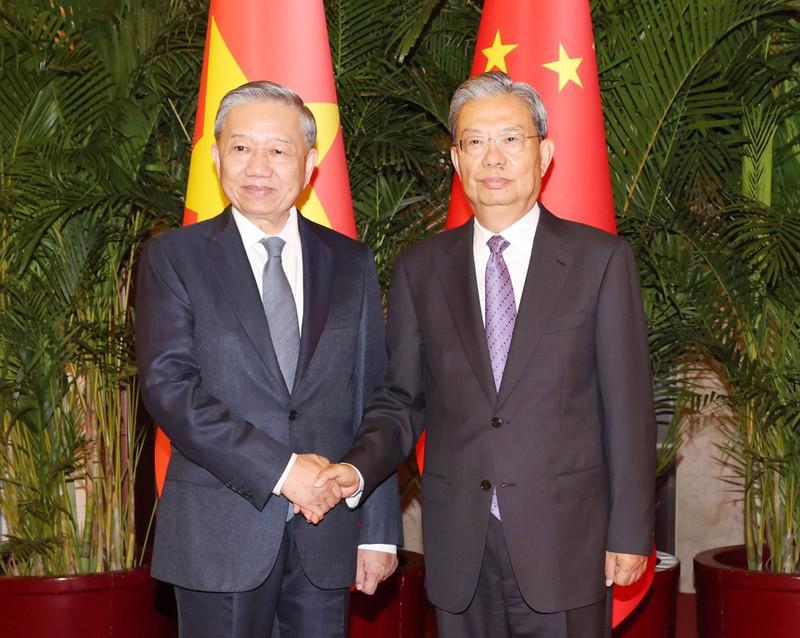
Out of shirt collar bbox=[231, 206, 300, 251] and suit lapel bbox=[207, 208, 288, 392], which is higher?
shirt collar bbox=[231, 206, 300, 251]

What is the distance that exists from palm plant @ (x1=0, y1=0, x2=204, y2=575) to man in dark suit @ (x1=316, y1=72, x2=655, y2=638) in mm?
1636

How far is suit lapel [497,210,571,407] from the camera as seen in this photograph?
256cm

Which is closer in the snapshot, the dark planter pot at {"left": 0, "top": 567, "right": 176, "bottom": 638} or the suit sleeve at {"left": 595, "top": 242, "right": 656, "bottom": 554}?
the suit sleeve at {"left": 595, "top": 242, "right": 656, "bottom": 554}

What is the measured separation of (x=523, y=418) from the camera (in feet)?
8.39

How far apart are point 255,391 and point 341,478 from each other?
0.26m

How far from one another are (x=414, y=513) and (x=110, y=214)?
8.07 ft

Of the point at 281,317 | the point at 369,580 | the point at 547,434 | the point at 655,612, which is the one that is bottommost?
the point at 655,612

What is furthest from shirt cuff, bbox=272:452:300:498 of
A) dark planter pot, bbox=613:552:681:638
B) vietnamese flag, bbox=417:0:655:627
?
dark planter pot, bbox=613:552:681:638

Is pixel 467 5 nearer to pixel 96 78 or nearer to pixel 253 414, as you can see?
pixel 96 78

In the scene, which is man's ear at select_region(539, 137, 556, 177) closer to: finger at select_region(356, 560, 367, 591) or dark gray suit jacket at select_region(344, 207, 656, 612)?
dark gray suit jacket at select_region(344, 207, 656, 612)

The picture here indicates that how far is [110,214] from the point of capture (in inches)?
164

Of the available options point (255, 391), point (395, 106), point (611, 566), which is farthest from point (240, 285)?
point (395, 106)

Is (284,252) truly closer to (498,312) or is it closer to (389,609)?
(498,312)

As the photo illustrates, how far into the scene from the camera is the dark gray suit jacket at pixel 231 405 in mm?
2430
